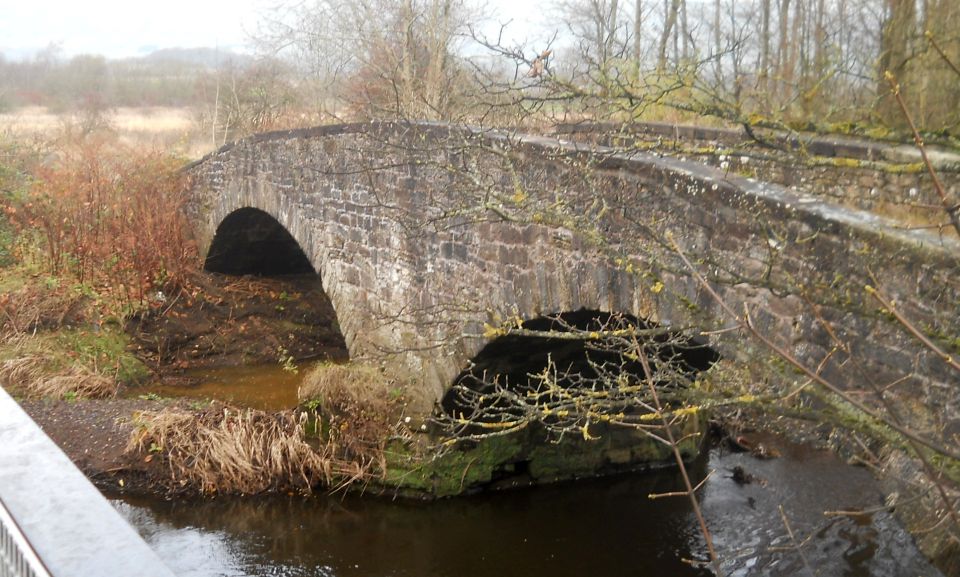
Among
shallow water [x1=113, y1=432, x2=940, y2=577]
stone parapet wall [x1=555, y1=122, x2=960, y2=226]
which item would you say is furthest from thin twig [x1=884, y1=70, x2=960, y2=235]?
shallow water [x1=113, y1=432, x2=940, y2=577]

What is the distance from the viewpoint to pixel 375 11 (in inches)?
621

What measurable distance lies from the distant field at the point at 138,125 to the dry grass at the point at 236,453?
1096 centimetres

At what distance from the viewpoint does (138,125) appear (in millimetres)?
26438

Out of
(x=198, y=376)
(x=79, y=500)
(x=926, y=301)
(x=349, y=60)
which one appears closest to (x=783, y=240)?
(x=926, y=301)

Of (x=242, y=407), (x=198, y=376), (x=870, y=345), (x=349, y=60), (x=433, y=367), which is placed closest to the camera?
(x=870, y=345)

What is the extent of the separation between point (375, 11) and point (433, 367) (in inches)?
337

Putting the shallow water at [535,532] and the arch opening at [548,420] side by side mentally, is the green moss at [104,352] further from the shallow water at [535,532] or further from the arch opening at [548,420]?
the arch opening at [548,420]

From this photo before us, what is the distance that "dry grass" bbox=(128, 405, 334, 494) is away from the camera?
942 centimetres

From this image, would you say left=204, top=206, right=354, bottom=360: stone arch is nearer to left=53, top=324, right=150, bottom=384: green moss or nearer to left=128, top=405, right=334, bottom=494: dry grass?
left=53, top=324, right=150, bottom=384: green moss

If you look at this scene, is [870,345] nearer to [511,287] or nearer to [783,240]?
[783,240]

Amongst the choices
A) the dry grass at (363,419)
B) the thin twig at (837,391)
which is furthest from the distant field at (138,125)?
the thin twig at (837,391)

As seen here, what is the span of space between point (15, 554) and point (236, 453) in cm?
833

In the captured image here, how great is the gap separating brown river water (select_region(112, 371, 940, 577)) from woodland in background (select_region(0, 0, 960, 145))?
3771mm

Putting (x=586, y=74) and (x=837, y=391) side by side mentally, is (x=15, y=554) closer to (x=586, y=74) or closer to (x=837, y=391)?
(x=837, y=391)
